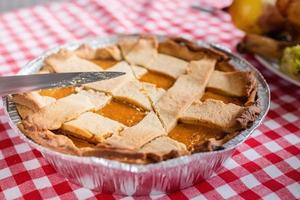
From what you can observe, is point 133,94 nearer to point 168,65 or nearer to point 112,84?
point 112,84

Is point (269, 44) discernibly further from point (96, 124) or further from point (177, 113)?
point (96, 124)

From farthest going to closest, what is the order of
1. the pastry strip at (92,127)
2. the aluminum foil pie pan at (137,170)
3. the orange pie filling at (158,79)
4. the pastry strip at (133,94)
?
the orange pie filling at (158,79) < the pastry strip at (133,94) < the pastry strip at (92,127) < the aluminum foil pie pan at (137,170)

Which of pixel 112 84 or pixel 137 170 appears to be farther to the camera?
pixel 112 84

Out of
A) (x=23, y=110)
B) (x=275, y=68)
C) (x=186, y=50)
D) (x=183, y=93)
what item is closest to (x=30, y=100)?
(x=23, y=110)

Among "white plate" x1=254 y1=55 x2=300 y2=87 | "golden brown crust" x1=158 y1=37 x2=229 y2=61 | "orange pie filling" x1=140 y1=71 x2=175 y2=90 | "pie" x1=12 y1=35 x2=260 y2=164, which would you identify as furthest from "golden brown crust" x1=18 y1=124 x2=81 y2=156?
"white plate" x1=254 y1=55 x2=300 y2=87

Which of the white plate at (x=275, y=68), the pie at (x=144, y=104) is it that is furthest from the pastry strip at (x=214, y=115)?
the white plate at (x=275, y=68)

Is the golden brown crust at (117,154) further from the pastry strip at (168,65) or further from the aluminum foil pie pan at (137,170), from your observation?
the pastry strip at (168,65)
